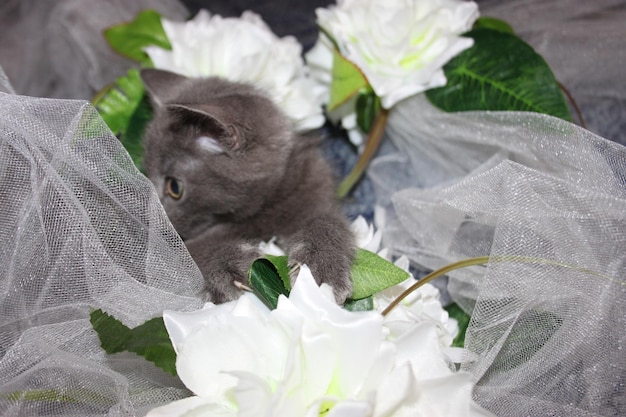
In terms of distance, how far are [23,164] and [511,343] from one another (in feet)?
1.92

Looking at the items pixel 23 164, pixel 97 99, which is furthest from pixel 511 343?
pixel 97 99

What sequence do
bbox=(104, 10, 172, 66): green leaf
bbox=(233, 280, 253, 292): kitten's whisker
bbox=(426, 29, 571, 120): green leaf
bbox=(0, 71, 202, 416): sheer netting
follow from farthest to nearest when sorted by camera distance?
1. bbox=(104, 10, 172, 66): green leaf
2. bbox=(426, 29, 571, 120): green leaf
3. bbox=(233, 280, 253, 292): kitten's whisker
4. bbox=(0, 71, 202, 416): sheer netting

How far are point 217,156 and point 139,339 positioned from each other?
45cm

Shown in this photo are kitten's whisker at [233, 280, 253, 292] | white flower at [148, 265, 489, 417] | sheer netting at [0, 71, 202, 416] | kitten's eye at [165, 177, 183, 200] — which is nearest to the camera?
white flower at [148, 265, 489, 417]

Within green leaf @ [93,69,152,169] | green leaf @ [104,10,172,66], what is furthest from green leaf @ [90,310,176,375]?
green leaf @ [104,10,172,66]

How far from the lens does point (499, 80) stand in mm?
996

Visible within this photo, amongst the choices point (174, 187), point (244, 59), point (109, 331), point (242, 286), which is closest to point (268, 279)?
point (242, 286)

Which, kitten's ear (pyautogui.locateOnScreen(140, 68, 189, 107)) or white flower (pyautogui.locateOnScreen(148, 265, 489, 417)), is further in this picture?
kitten's ear (pyautogui.locateOnScreen(140, 68, 189, 107))

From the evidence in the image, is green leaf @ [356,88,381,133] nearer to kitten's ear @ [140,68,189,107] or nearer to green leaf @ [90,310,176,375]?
kitten's ear @ [140,68,189,107]

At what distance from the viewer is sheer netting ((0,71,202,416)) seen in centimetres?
64

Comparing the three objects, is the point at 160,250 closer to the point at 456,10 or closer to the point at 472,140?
the point at 472,140

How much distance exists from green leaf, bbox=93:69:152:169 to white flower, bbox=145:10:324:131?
74 millimetres

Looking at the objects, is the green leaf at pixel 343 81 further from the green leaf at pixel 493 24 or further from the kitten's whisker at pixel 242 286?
the kitten's whisker at pixel 242 286

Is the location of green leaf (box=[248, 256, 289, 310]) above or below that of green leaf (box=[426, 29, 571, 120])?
below
